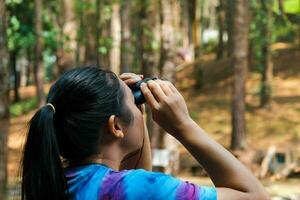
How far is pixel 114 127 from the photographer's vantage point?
172cm

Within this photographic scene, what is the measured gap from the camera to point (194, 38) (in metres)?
27.9

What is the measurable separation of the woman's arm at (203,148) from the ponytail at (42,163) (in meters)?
0.30

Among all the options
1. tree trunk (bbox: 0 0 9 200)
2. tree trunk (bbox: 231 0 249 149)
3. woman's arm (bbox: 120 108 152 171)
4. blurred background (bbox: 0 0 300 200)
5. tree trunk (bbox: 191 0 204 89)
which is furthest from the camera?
tree trunk (bbox: 191 0 204 89)

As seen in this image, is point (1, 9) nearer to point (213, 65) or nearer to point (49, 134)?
point (49, 134)

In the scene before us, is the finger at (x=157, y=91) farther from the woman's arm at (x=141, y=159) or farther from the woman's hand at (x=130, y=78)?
the woman's arm at (x=141, y=159)

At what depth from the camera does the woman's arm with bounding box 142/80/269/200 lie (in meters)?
1.66

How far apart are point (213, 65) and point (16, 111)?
947cm

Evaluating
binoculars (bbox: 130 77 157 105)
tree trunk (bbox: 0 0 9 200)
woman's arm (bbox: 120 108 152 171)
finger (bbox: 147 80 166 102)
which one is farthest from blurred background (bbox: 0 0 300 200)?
finger (bbox: 147 80 166 102)

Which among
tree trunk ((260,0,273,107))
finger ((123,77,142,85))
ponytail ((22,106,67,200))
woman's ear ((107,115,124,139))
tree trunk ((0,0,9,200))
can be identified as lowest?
tree trunk ((260,0,273,107))

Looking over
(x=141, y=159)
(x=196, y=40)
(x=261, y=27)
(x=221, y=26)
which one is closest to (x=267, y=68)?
(x=261, y=27)

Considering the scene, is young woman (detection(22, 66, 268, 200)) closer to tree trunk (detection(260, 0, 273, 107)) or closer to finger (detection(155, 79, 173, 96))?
finger (detection(155, 79, 173, 96))

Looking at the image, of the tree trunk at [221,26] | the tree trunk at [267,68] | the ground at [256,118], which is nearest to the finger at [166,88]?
the ground at [256,118]

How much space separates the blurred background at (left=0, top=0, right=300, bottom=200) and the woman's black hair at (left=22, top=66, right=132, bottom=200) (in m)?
4.10

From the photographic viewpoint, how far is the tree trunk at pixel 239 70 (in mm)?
14797
